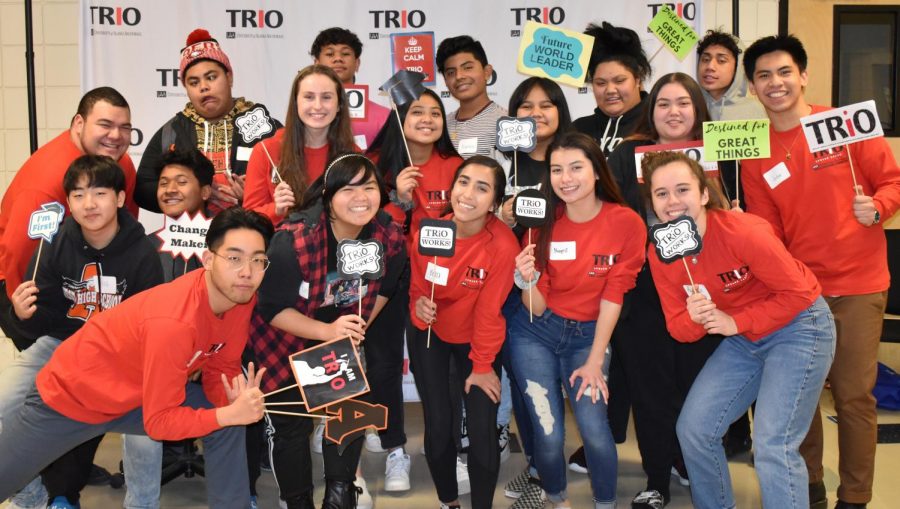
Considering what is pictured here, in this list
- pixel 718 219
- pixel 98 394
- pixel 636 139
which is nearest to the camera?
pixel 98 394

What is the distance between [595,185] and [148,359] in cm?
173

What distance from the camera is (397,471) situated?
12.1 ft

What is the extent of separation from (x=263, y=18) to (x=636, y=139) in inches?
95.8

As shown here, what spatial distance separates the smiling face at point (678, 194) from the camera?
291 centimetres

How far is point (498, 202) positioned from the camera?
3.24m

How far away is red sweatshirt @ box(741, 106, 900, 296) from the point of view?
3197 mm

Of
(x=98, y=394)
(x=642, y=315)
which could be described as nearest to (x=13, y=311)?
(x=98, y=394)

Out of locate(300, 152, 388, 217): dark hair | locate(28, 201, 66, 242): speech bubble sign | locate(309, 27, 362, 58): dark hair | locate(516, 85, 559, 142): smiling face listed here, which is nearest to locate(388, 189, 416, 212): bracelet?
locate(300, 152, 388, 217): dark hair

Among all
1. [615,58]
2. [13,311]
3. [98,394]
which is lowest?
[98,394]

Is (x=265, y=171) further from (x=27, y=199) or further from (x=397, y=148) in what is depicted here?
(x=27, y=199)

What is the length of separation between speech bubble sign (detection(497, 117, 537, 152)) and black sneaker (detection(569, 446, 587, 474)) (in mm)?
1470

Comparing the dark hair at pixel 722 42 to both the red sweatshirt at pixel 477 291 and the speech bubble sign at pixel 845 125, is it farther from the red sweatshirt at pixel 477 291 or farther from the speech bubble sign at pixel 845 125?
the red sweatshirt at pixel 477 291

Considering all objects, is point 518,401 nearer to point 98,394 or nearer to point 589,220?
point 589,220

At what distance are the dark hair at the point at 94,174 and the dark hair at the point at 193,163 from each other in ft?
1.22
